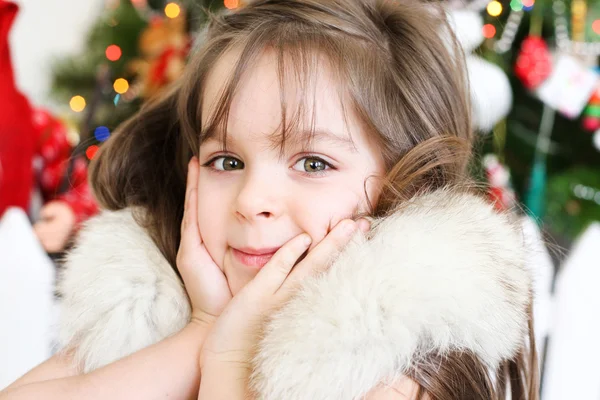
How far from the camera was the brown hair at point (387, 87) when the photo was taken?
2.48 ft

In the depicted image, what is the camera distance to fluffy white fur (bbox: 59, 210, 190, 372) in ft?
2.66

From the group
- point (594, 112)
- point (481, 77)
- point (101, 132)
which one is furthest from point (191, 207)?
point (594, 112)

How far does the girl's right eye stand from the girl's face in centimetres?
3

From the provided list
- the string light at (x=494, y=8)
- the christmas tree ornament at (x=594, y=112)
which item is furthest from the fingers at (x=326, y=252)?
the christmas tree ornament at (x=594, y=112)

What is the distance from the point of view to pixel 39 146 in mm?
1747

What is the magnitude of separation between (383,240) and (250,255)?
191 millimetres

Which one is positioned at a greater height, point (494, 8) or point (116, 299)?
point (494, 8)

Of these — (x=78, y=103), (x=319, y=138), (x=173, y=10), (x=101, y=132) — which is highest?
(x=319, y=138)

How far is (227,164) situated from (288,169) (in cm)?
11

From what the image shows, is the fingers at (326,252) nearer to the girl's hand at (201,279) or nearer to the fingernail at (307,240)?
the fingernail at (307,240)

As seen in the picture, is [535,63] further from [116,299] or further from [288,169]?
[116,299]

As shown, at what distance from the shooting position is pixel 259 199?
0.74m

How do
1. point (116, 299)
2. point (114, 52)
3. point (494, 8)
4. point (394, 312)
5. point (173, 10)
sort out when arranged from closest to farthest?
point (394, 312)
point (116, 299)
point (494, 8)
point (173, 10)
point (114, 52)

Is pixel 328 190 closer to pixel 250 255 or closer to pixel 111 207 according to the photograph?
pixel 250 255
